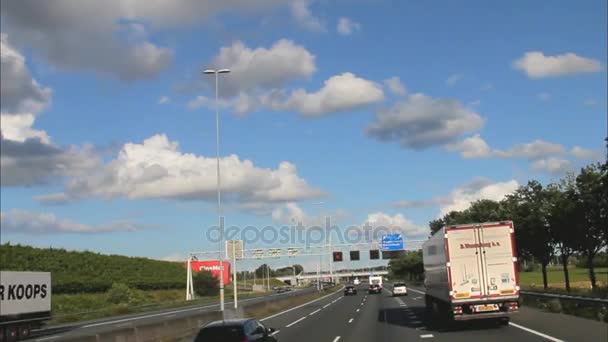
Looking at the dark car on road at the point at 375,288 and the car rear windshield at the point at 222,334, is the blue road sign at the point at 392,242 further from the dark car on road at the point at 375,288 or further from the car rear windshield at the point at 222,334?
the car rear windshield at the point at 222,334

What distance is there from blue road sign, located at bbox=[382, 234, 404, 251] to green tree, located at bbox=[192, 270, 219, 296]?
38.1m

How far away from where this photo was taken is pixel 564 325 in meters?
21.8

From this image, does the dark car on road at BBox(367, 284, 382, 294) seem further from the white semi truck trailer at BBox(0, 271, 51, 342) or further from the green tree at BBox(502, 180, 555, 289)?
the white semi truck trailer at BBox(0, 271, 51, 342)

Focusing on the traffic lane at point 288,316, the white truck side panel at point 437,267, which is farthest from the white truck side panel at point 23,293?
the white truck side panel at point 437,267

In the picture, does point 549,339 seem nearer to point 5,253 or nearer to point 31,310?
point 31,310

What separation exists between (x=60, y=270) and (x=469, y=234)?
215 ft

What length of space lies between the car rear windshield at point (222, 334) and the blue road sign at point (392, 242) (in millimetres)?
73925

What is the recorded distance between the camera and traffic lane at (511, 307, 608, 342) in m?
18.0

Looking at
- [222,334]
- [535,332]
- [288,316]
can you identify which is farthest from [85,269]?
[222,334]

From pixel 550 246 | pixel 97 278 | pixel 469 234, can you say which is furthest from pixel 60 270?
pixel 469 234

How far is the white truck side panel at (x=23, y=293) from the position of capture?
32125 millimetres

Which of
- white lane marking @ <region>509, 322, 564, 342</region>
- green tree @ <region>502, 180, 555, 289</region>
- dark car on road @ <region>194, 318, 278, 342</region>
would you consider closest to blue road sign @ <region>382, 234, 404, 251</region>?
green tree @ <region>502, 180, 555, 289</region>

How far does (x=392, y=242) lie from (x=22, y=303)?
5900 centimetres

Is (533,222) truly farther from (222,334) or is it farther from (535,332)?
(222,334)
